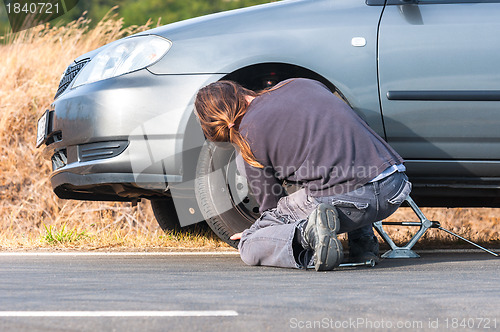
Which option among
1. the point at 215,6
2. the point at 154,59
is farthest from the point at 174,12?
the point at 154,59

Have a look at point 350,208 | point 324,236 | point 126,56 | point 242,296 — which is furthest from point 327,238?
point 126,56

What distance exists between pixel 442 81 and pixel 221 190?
1.35 metres

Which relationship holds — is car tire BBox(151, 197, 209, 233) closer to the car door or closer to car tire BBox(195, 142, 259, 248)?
car tire BBox(195, 142, 259, 248)

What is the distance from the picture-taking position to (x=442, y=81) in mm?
4055

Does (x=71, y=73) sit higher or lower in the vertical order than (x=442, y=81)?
higher

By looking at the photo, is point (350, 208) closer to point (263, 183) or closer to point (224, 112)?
point (263, 183)

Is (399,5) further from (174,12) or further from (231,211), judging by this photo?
(174,12)

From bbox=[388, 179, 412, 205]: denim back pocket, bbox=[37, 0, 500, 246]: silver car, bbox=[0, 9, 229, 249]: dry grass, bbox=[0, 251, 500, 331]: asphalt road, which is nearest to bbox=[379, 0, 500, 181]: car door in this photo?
bbox=[37, 0, 500, 246]: silver car

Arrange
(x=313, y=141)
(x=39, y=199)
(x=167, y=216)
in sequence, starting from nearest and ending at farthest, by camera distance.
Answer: (x=313, y=141) < (x=167, y=216) < (x=39, y=199)

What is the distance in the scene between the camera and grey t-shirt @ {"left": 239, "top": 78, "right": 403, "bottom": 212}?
3.60m

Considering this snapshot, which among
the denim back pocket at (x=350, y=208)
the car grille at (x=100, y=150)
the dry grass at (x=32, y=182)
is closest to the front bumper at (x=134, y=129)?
the car grille at (x=100, y=150)

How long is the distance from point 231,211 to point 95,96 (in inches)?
38.6

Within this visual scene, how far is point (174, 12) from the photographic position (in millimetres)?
39438

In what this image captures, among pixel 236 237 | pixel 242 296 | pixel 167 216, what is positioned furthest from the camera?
pixel 167 216
